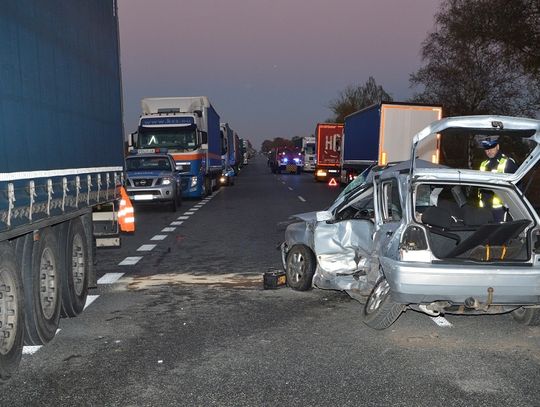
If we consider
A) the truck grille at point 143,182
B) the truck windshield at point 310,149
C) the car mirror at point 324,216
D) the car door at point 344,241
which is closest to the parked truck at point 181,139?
the truck grille at point 143,182

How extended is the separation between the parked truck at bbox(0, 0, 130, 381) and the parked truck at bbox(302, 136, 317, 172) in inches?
1703

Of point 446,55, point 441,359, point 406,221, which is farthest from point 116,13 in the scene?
point 446,55

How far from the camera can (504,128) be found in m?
5.48

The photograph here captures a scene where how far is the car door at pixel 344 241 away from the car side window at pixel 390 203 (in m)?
0.23

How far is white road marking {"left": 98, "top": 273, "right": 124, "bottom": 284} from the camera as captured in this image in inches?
325

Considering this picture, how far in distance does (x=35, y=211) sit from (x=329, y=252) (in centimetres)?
351

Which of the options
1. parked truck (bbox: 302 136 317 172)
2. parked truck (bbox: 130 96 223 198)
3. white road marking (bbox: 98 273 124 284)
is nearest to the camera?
white road marking (bbox: 98 273 124 284)

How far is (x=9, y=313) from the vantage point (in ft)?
14.4

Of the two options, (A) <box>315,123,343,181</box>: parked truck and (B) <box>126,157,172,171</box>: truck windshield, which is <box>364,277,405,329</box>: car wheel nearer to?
(B) <box>126,157,172,171</box>: truck windshield

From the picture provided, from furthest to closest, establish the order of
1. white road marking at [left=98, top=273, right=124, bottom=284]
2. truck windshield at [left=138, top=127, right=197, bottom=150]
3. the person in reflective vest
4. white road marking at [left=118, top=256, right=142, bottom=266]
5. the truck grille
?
1. truck windshield at [left=138, top=127, right=197, bottom=150]
2. the truck grille
3. white road marking at [left=118, top=256, right=142, bottom=266]
4. white road marking at [left=98, top=273, right=124, bottom=284]
5. the person in reflective vest

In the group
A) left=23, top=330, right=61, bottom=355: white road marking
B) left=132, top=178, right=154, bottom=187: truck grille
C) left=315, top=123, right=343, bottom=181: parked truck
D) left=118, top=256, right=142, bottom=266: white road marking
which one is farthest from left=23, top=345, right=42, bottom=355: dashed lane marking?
left=315, top=123, right=343, bottom=181: parked truck

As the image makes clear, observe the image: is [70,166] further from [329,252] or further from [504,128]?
[504,128]

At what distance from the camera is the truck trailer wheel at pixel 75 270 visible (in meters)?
5.95

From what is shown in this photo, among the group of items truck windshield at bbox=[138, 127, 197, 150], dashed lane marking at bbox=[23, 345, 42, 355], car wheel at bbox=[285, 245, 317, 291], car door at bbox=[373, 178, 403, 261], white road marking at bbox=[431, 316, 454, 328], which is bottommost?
white road marking at bbox=[431, 316, 454, 328]
